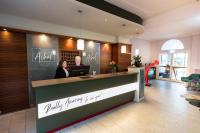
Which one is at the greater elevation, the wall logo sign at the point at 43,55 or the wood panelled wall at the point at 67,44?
the wood panelled wall at the point at 67,44

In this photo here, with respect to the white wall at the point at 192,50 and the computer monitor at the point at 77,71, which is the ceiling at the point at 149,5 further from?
the white wall at the point at 192,50

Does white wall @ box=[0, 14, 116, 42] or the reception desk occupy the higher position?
white wall @ box=[0, 14, 116, 42]

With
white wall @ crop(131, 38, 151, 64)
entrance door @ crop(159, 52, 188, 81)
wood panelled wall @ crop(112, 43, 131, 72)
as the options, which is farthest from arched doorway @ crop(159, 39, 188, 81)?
wood panelled wall @ crop(112, 43, 131, 72)

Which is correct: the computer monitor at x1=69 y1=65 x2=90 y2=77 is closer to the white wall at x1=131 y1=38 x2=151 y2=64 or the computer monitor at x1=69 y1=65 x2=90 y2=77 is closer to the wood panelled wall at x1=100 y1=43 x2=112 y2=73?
the wood panelled wall at x1=100 y1=43 x2=112 y2=73

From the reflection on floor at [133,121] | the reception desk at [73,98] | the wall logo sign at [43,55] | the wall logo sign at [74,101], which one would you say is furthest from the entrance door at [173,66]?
the wall logo sign at [43,55]

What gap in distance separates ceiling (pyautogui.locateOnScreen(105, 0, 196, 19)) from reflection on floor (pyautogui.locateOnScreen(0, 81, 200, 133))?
3.08 m

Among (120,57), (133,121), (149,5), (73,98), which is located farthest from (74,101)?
(120,57)

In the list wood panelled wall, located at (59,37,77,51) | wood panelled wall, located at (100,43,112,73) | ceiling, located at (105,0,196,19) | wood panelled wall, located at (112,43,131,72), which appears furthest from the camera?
wood panelled wall, located at (112,43,131,72)

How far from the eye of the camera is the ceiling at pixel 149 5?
2926mm

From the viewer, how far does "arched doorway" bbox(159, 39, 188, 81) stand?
25.1ft

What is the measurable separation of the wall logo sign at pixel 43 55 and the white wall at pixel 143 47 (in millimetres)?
5647

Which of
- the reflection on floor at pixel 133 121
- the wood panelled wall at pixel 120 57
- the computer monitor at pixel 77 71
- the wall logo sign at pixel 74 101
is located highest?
the wood panelled wall at pixel 120 57

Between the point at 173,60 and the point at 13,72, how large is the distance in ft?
31.0

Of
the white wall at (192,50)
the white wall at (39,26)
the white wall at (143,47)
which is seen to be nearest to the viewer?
the white wall at (39,26)
